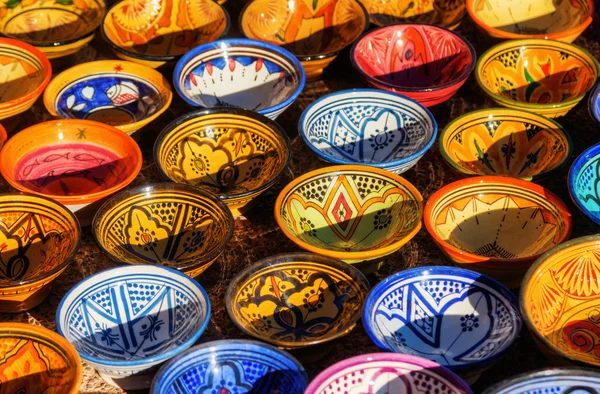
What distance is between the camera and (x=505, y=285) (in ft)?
10.9

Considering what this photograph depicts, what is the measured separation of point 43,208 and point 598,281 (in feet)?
6.96

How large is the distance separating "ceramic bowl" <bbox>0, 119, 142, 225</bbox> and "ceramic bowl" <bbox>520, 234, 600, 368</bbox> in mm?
1730

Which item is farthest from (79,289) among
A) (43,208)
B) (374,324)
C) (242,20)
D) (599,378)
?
(242,20)

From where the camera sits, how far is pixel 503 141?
3.99 m

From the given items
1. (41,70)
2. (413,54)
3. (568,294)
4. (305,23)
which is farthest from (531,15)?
(41,70)

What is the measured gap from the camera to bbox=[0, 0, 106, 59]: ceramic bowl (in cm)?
481

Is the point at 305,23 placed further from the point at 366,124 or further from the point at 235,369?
the point at 235,369

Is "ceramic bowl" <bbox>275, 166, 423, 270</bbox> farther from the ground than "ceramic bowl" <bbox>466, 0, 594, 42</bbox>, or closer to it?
closer to it

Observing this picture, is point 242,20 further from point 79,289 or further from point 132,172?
point 79,289

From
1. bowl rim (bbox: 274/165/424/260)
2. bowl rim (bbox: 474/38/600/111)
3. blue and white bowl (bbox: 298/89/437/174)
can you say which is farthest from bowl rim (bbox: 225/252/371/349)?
bowl rim (bbox: 474/38/600/111)

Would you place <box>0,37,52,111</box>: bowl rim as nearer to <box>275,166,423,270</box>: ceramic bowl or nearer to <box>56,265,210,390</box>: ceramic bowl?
<box>56,265,210,390</box>: ceramic bowl

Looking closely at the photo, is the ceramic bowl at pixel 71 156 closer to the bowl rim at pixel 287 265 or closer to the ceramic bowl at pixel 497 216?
the bowl rim at pixel 287 265

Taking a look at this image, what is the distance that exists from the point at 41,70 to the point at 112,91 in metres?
0.35

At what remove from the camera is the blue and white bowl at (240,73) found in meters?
4.28
